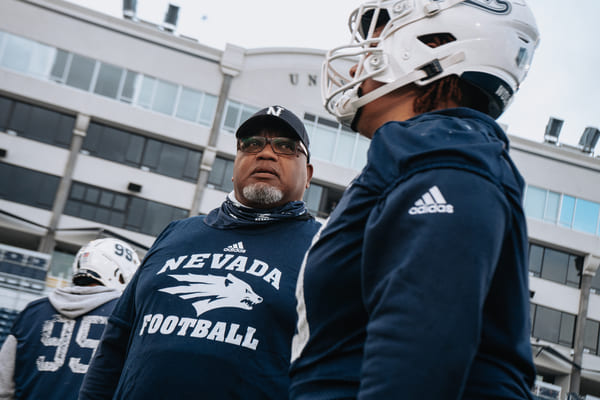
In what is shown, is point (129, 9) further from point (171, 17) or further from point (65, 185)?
point (65, 185)

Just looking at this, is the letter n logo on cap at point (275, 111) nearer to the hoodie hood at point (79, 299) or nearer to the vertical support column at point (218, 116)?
the hoodie hood at point (79, 299)

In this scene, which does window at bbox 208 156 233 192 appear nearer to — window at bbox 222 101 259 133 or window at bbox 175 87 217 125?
window at bbox 222 101 259 133

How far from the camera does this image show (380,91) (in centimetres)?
170

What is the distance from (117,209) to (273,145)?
71.3 feet

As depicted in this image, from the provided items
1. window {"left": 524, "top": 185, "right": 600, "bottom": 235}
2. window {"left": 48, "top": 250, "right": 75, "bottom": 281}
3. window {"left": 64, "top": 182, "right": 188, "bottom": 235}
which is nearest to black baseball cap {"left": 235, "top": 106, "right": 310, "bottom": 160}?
window {"left": 48, "top": 250, "right": 75, "bottom": 281}

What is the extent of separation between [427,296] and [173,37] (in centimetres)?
2512

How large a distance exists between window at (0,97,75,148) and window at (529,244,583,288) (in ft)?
70.3

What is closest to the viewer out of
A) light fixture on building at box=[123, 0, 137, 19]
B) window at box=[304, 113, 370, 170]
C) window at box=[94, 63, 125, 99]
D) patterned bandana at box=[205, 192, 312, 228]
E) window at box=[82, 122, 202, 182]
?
patterned bandana at box=[205, 192, 312, 228]

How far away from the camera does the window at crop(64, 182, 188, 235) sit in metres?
23.2

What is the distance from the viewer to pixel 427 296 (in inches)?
41.6

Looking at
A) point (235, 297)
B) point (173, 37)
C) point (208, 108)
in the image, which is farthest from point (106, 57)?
point (235, 297)

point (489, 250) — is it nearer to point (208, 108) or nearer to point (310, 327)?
point (310, 327)

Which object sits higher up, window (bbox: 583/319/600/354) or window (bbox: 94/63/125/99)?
window (bbox: 94/63/125/99)

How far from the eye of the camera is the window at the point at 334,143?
83.3 feet
